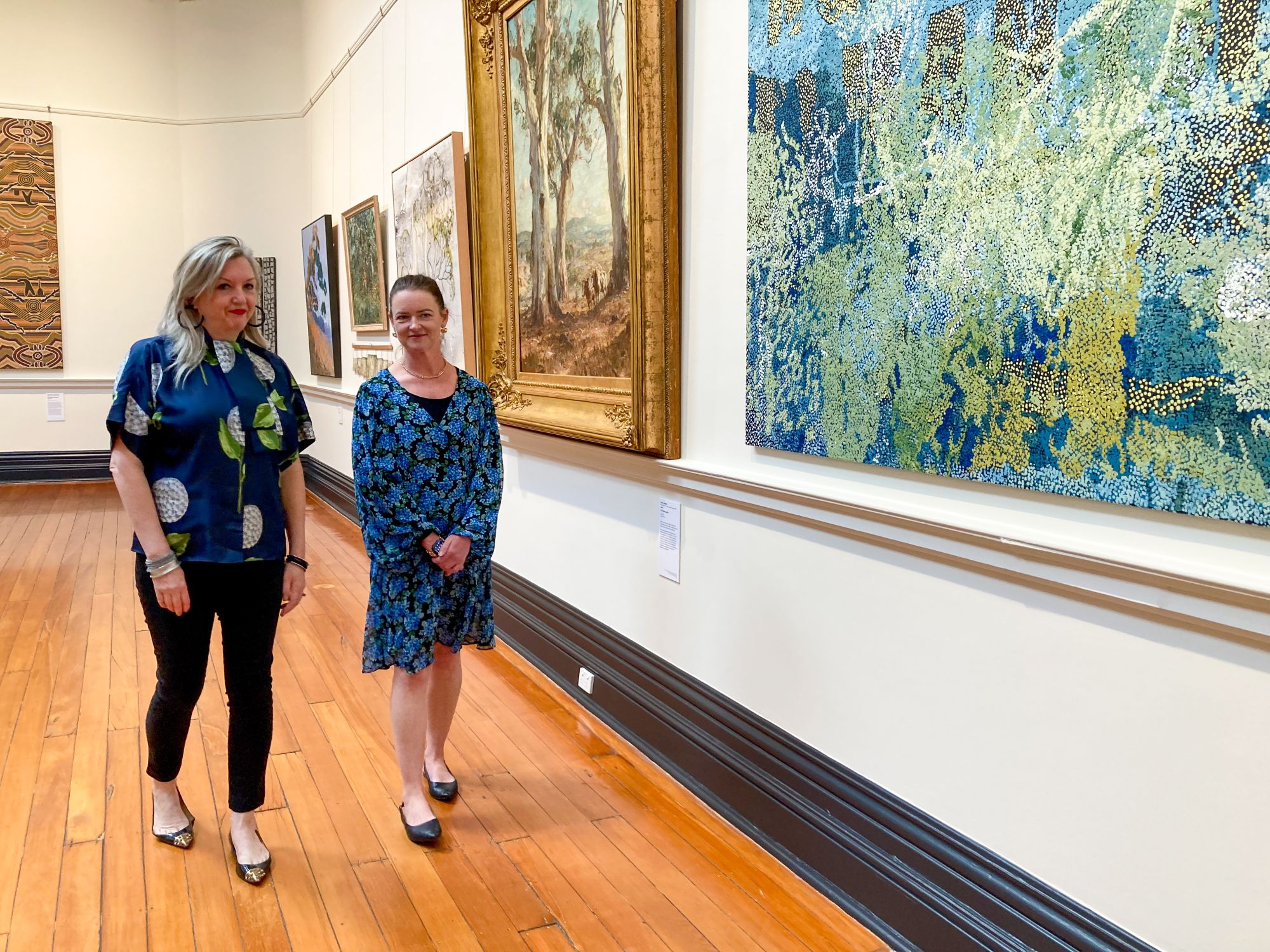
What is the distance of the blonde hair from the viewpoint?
111 inches

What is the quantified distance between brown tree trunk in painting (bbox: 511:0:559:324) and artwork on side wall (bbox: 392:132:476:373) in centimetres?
95

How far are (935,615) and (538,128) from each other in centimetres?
321

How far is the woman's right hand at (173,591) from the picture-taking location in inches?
111

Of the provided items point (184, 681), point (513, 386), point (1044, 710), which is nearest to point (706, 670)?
point (1044, 710)

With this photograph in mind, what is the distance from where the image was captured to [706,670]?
3.67m

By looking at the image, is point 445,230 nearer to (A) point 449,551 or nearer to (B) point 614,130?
(B) point 614,130

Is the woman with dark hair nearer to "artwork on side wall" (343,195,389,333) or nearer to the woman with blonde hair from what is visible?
the woman with blonde hair

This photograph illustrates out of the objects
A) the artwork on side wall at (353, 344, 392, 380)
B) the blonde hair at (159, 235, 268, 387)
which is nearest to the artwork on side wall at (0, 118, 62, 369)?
the artwork on side wall at (353, 344, 392, 380)

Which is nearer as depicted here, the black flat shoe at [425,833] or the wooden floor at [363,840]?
the wooden floor at [363,840]

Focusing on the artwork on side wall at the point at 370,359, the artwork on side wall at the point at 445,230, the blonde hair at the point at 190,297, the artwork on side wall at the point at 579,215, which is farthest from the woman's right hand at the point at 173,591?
the artwork on side wall at the point at 370,359

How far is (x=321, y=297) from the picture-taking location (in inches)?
403

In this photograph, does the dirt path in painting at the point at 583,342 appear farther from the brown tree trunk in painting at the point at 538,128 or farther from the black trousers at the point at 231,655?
the black trousers at the point at 231,655

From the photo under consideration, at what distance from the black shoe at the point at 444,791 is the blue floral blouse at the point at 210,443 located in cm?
120

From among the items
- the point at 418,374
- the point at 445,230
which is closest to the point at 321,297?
the point at 445,230
